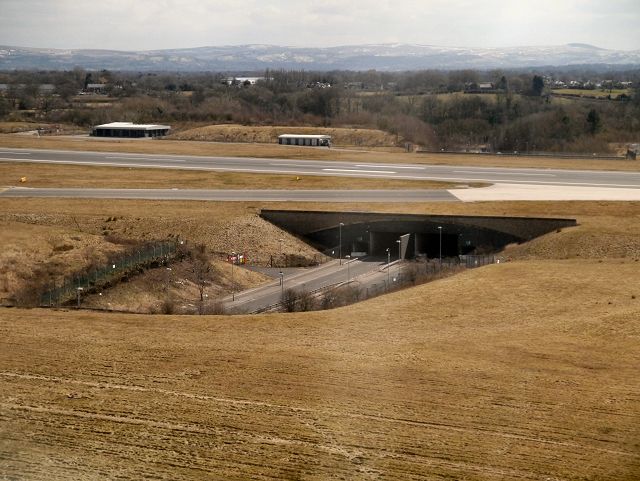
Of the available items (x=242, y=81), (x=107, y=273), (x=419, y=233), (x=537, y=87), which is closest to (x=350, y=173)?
(x=419, y=233)

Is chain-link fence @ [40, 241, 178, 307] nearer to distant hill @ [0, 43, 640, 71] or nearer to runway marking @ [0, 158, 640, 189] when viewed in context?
distant hill @ [0, 43, 640, 71]

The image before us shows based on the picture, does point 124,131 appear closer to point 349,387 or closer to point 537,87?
point 537,87

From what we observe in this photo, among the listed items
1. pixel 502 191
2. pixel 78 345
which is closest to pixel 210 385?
pixel 78 345

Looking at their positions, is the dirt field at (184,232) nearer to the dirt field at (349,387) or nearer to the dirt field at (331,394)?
the dirt field at (349,387)

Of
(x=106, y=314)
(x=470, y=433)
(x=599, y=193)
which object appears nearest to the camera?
(x=470, y=433)

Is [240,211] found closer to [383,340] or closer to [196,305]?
[196,305]

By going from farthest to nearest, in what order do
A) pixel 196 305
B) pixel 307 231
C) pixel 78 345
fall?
pixel 307 231 < pixel 196 305 < pixel 78 345

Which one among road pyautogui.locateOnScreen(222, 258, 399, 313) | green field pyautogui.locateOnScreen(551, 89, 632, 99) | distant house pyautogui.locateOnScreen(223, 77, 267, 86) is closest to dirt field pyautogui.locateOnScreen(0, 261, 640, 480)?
road pyautogui.locateOnScreen(222, 258, 399, 313)
